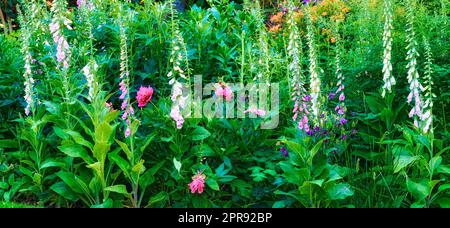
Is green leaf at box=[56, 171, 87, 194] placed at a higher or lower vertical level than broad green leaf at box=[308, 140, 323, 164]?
lower

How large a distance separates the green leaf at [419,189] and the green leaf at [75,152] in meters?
2.52

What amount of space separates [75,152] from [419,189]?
2.71 meters

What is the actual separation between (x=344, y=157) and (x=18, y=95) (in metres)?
3.42

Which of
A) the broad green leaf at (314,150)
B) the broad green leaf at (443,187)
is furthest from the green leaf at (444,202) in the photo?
the broad green leaf at (314,150)

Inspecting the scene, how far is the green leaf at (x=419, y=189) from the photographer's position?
180 inches

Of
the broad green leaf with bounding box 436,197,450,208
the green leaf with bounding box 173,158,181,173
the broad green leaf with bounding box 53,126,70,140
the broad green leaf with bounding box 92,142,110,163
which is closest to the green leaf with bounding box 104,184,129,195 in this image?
the broad green leaf with bounding box 92,142,110,163

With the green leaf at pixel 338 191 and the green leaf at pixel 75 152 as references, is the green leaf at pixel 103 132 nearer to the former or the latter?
the green leaf at pixel 75 152

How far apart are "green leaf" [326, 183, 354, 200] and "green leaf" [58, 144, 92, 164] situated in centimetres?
193

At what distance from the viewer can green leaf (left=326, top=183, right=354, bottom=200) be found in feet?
15.2

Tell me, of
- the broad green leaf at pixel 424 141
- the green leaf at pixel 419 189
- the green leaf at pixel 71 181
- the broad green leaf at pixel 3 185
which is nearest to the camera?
the green leaf at pixel 419 189

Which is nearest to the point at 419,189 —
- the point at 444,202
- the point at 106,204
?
the point at 444,202

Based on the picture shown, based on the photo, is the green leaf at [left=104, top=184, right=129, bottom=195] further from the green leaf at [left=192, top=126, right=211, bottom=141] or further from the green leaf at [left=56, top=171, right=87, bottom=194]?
the green leaf at [left=192, top=126, right=211, bottom=141]
